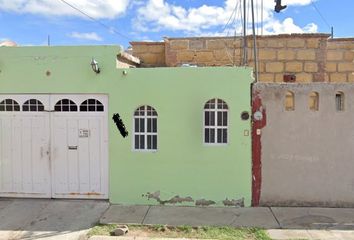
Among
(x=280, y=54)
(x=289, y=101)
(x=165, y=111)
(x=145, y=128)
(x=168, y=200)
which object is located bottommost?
(x=168, y=200)

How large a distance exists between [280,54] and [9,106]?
26.2 ft

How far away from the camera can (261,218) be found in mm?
7988

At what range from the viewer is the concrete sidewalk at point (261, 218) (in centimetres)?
728

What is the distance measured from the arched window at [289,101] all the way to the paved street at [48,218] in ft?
16.8

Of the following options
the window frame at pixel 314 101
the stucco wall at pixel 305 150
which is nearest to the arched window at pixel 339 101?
the stucco wall at pixel 305 150

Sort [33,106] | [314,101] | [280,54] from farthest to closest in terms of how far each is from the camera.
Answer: [280,54], [33,106], [314,101]

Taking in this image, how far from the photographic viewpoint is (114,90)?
8.84 meters

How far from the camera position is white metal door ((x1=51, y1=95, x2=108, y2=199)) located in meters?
8.98

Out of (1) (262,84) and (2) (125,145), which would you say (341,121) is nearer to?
(1) (262,84)

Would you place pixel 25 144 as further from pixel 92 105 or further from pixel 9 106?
pixel 92 105

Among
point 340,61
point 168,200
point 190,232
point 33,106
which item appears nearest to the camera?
point 190,232

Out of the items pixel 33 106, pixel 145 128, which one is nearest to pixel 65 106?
pixel 33 106

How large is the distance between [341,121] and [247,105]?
2314 mm

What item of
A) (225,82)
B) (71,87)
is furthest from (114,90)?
(225,82)
